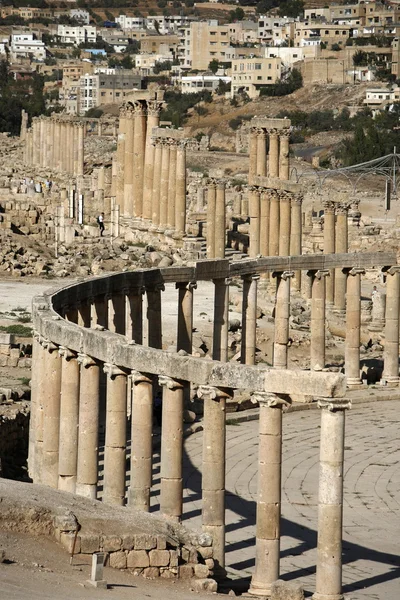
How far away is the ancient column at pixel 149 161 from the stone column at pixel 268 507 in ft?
129

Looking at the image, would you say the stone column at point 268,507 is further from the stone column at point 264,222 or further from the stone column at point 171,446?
the stone column at point 264,222

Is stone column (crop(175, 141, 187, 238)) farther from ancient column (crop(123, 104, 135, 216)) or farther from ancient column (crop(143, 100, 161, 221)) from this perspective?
ancient column (crop(123, 104, 135, 216))

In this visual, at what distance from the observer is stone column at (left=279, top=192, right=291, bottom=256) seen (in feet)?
169

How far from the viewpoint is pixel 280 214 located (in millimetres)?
51844

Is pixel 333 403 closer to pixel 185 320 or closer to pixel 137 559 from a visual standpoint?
pixel 137 559

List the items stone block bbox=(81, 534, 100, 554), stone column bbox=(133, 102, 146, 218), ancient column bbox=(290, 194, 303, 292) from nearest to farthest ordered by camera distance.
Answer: stone block bbox=(81, 534, 100, 554), ancient column bbox=(290, 194, 303, 292), stone column bbox=(133, 102, 146, 218)

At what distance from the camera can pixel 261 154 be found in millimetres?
56406

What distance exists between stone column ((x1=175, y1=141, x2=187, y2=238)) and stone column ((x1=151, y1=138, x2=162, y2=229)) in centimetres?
176

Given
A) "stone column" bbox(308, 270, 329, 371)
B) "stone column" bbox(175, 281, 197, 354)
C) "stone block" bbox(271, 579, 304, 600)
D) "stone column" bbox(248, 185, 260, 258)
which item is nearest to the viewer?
"stone block" bbox(271, 579, 304, 600)

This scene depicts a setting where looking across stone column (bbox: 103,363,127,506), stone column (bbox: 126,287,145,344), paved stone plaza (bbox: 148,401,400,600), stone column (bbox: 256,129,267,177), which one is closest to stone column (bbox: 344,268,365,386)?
paved stone plaza (bbox: 148,401,400,600)

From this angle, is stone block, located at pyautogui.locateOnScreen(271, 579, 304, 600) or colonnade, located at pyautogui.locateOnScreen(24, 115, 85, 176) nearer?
stone block, located at pyautogui.locateOnScreen(271, 579, 304, 600)

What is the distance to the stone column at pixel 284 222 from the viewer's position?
51.4 m

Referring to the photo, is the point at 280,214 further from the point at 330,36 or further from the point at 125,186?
the point at 330,36

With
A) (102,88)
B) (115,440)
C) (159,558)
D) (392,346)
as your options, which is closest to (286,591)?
(159,558)
